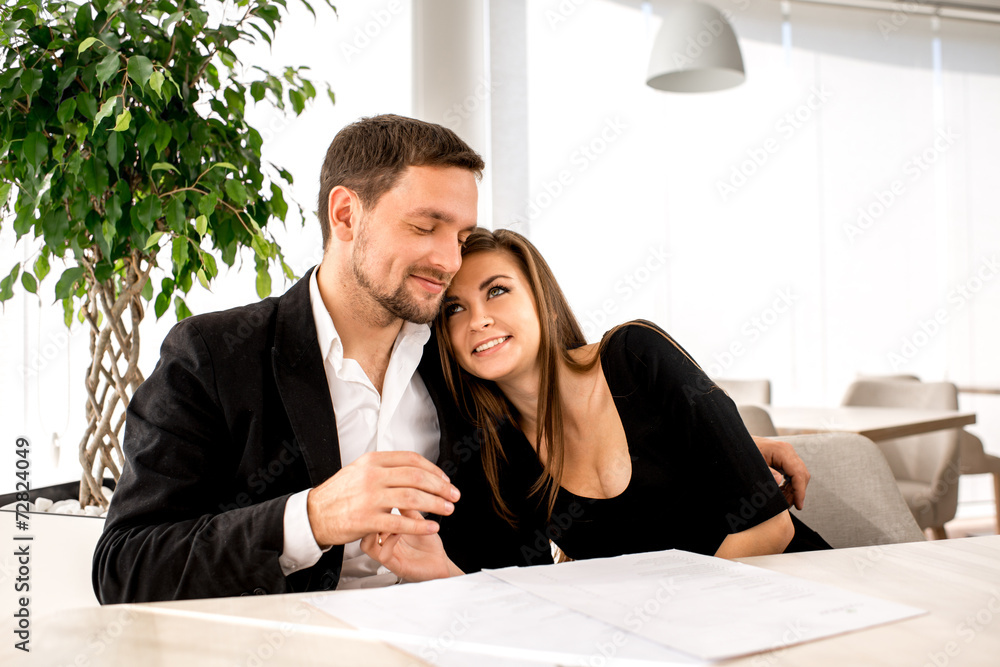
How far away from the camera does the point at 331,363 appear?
4.44 feet

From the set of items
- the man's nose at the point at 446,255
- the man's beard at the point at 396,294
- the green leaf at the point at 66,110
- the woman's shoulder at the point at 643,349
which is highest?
the green leaf at the point at 66,110

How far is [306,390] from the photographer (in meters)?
1.23

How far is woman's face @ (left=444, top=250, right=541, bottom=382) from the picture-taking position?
58.4 inches

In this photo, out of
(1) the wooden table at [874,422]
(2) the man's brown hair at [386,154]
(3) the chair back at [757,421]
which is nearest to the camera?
(2) the man's brown hair at [386,154]

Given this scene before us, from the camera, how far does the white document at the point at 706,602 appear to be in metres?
0.64

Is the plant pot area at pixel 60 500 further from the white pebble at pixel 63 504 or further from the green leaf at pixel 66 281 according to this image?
the green leaf at pixel 66 281

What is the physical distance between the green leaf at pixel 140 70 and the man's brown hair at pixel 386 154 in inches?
15.0

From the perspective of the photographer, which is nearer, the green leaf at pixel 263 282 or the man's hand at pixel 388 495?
the man's hand at pixel 388 495

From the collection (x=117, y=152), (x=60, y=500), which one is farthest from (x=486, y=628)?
(x=60, y=500)

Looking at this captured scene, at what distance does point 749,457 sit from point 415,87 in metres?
2.87

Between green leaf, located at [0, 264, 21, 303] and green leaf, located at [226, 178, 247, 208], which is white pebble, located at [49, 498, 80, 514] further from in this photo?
green leaf, located at [226, 178, 247, 208]

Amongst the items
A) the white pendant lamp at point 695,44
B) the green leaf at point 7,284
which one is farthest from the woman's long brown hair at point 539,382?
the white pendant lamp at point 695,44

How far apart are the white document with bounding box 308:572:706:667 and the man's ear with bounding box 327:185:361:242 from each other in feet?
2.80

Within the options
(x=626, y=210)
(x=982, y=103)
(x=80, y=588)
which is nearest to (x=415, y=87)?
(x=626, y=210)
